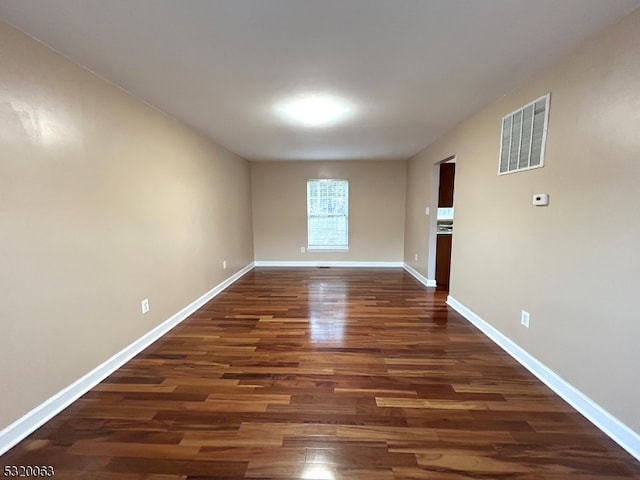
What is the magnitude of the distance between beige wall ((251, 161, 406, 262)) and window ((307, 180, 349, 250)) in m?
0.11

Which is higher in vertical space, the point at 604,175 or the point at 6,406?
the point at 604,175

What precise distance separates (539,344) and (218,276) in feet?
12.7

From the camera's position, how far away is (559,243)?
2.00 meters

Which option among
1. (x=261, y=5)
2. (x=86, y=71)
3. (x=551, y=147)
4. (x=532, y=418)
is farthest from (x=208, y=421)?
(x=551, y=147)

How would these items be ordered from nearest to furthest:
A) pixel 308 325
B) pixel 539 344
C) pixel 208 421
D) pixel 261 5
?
pixel 261 5, pixel 208 421, pixel 539 344, pixel 308 325

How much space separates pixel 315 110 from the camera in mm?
2924

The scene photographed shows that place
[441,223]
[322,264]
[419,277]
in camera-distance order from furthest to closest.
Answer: [322,264] < [419,277] < [441,223]

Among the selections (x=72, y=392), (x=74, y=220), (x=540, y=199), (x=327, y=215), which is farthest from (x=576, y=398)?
(x=327, y=215)

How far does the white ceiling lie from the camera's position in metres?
1.45

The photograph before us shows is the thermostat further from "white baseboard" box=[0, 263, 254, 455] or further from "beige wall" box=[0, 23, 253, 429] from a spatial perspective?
"white baseboard" box=[0, 263, 254, 455]

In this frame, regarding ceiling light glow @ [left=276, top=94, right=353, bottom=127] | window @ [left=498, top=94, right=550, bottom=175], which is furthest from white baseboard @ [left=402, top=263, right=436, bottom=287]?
ceiling light glow @ [left=276, top=94, right=353, bottom=127]

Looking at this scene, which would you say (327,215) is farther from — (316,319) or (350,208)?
(316,319)

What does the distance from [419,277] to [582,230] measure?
3.44 m

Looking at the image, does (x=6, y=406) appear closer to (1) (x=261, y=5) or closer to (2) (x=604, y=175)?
(1) (x=261, y=5)
